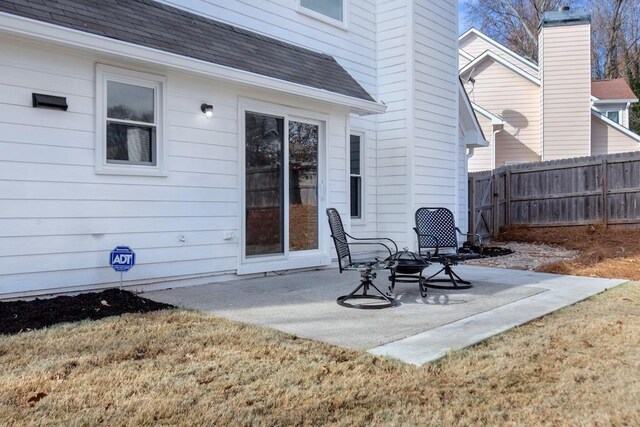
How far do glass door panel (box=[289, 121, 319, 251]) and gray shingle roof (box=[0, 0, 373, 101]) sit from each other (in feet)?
2.45

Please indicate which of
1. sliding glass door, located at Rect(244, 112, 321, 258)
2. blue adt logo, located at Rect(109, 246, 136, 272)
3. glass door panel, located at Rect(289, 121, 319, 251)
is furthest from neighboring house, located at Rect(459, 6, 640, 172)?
blue adt logo, located at Rect(109, 246, 136, 272)

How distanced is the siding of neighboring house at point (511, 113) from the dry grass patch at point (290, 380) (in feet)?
48.1

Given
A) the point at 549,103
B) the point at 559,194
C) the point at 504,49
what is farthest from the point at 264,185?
the point at 504,49

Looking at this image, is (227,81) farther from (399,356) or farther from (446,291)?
(399,356)

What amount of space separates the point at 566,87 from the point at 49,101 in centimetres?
1655

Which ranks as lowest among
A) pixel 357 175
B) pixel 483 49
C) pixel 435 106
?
pixel 357 175

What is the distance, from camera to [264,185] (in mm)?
6527

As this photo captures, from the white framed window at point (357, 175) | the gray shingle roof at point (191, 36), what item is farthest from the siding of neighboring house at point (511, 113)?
the gray shingle roof at point (191, 36)

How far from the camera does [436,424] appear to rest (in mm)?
2273

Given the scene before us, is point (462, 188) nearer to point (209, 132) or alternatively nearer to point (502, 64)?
point (209, 132)

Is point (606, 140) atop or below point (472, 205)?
atop

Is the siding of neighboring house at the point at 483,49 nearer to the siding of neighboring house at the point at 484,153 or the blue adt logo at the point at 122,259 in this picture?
the siding of neighboring house at the point at 484,153

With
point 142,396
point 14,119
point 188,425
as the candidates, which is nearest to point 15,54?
point 14,119

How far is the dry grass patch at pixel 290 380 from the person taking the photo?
234 centimetres
